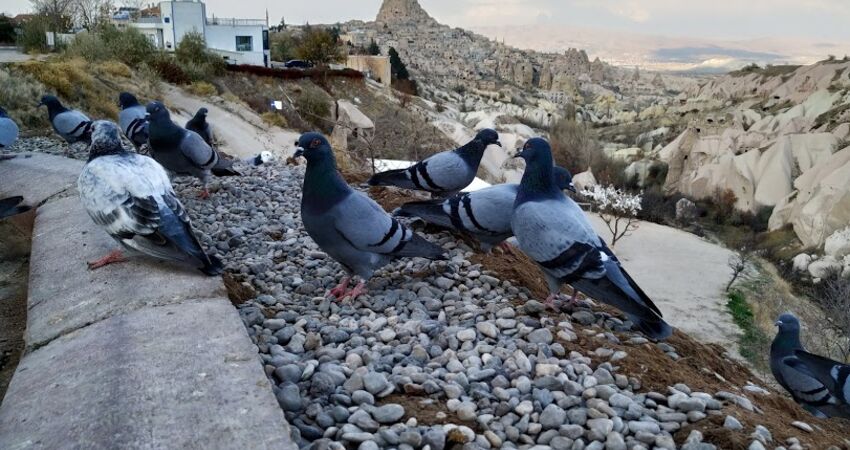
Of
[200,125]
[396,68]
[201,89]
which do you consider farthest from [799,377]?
[396,68]

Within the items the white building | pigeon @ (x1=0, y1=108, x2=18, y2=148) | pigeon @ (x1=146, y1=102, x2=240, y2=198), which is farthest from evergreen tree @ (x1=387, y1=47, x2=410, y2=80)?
pigeon @ (x1=146, y1=102, x2=240, y2=198)

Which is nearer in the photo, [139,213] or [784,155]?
[139,213]

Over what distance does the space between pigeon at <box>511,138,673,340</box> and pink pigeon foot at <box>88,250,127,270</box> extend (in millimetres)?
2657

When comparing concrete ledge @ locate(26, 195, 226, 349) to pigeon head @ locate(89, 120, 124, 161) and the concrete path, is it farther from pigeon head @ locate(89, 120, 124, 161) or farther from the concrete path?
pigeon head @ locate(89, 120, 124, 161)

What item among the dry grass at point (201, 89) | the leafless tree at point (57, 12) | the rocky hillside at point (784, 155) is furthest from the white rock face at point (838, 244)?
the leafless tree at point (57, 12)

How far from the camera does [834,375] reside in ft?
14.2

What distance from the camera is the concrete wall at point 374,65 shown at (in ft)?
165

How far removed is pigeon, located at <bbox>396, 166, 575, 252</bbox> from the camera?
448 centimetres

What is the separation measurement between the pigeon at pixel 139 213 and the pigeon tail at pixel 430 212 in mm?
1695

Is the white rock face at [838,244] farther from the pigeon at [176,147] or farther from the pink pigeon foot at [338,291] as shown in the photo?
the pink pigeon foot at [338,291]

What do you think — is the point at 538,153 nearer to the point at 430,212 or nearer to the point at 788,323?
the point at 430,212

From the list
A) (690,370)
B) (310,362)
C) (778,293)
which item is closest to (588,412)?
(690,370)

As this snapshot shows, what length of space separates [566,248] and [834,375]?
8.04ft

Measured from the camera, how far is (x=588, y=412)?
2.61 metres
